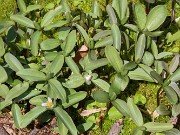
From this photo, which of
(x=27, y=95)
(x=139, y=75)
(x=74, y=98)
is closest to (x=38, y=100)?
(x=27, y=95)

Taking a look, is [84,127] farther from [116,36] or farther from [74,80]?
[116,36]

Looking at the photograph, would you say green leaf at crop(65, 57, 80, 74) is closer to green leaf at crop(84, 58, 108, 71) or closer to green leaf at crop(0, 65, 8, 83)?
green leaf at crop(84, 58, 108, 71)

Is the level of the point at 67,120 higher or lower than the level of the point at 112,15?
lower

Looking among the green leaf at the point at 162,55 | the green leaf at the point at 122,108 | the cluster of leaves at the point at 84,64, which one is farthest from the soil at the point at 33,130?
the green leaf at the point at 162,55

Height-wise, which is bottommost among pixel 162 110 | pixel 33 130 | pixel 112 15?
pixel 33 130

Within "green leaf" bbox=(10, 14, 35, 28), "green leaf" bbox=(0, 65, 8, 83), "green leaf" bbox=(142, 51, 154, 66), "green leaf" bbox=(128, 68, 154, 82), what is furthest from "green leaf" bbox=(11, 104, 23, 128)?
"green leaf" bbox=(142, 51, 154, 66)

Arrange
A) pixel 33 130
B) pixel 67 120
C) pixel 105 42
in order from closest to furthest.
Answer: pixel 67 120
pixel 105 42
pixel 33 130

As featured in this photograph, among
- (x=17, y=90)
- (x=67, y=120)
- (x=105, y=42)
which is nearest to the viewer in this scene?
(x=67, y=120)
